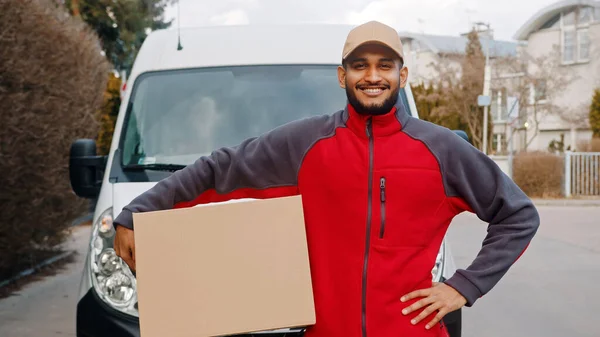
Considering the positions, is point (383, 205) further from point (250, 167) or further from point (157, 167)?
point (157, 167)

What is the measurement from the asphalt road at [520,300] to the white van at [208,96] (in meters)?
2.66

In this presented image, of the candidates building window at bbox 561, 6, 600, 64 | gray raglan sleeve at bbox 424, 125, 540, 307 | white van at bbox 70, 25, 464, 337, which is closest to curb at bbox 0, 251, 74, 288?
white van at bbox 70, 25, 464, 337

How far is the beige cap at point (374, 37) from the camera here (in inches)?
108

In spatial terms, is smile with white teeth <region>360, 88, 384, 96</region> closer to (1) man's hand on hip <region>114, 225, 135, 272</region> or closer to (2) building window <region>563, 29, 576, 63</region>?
(1) man's hand on hip <region>114, 225, 135, 272</region>

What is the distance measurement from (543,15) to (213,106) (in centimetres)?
4320

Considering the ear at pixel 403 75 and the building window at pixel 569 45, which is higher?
the building window at pixel 569 45

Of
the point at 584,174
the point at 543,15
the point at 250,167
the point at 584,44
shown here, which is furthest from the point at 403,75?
the point at 543,15

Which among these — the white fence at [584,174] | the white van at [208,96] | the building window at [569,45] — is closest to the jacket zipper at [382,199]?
the white van at [208,96]

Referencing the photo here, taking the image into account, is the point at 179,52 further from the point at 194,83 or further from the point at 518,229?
the point at 518,229

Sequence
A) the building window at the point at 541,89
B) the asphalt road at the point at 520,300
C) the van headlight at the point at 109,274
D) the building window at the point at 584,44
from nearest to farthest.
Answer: the van headlight at the point at 109,274 < the asphalt road at the point at 520,300 < the building window at the point at 541,89 < the building window at the point at 584,44

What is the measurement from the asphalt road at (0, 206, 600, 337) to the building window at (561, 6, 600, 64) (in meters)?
31.4

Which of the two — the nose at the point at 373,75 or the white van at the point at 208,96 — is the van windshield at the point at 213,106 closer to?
the white van at the point at 208,96

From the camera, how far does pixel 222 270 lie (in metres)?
2.73

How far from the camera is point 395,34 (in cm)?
280
